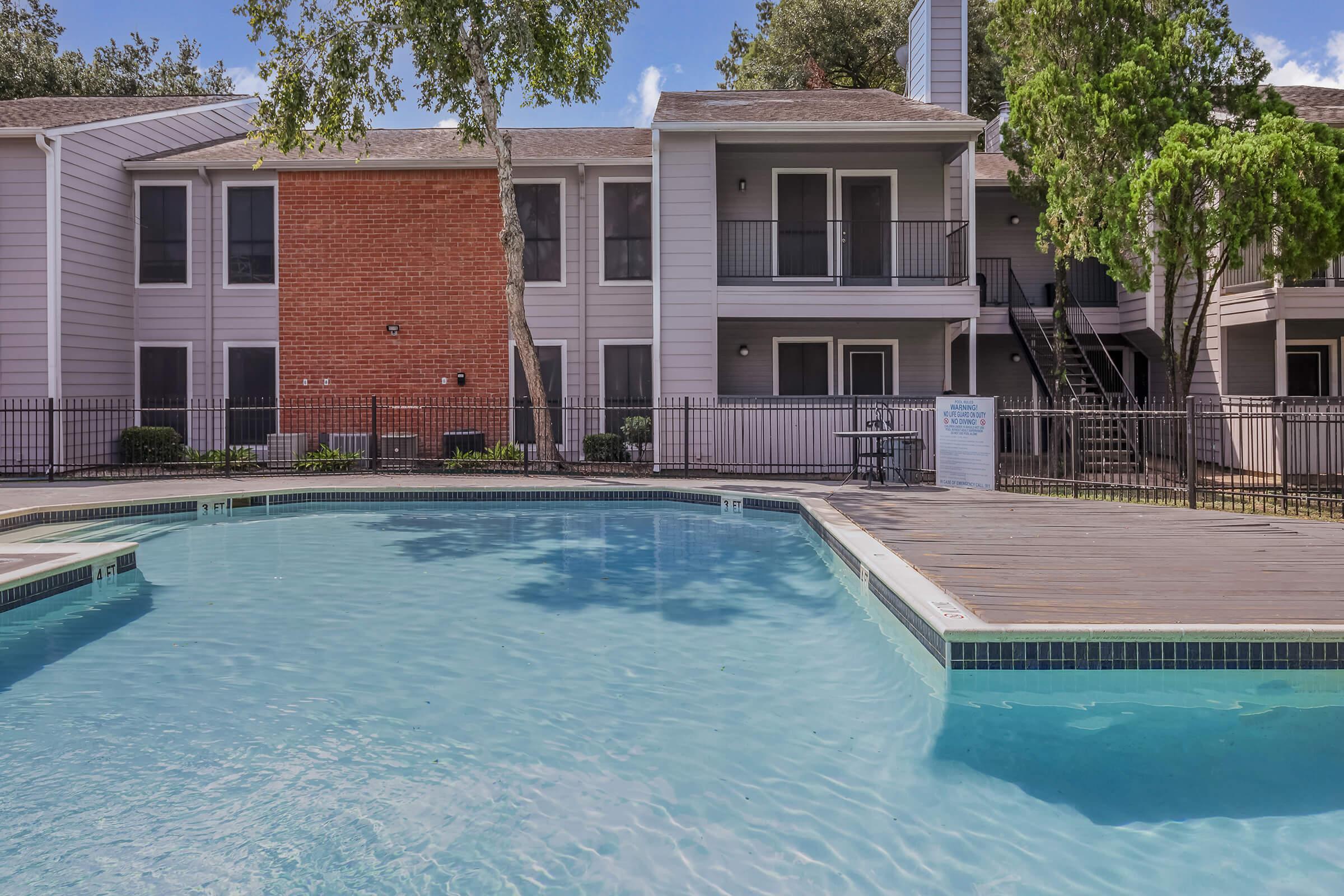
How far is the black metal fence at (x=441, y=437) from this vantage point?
15633 mm

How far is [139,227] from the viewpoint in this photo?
17672mm

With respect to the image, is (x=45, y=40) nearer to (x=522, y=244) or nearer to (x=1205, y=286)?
(x=522, y=244)

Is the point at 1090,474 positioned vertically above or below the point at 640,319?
below

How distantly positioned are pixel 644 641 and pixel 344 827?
9.89 ft

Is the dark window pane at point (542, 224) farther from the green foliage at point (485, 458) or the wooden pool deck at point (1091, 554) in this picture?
the wooden pool deck at point (1091, 554)

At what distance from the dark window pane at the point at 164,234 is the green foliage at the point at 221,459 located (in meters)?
3.29

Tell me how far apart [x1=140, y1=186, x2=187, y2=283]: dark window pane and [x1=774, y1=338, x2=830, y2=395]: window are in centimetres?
1089

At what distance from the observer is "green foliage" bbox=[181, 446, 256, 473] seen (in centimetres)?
1606

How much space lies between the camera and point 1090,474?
1395 cm

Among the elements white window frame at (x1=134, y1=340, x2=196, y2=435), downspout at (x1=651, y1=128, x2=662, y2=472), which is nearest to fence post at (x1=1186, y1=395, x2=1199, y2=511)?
downspout at (x1=651, y1=128, x2=662, y2=472)

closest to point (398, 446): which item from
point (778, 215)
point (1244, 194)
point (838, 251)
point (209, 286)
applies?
point (209, 286)

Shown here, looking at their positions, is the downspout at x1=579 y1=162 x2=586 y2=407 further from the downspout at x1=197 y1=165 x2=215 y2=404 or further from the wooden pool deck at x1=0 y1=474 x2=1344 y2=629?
the downspout at x1=197 y1=165 x2=215 y2=404

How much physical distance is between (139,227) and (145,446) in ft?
13.4

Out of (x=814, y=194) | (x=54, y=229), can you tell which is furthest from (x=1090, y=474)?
(x=54, y=229)
